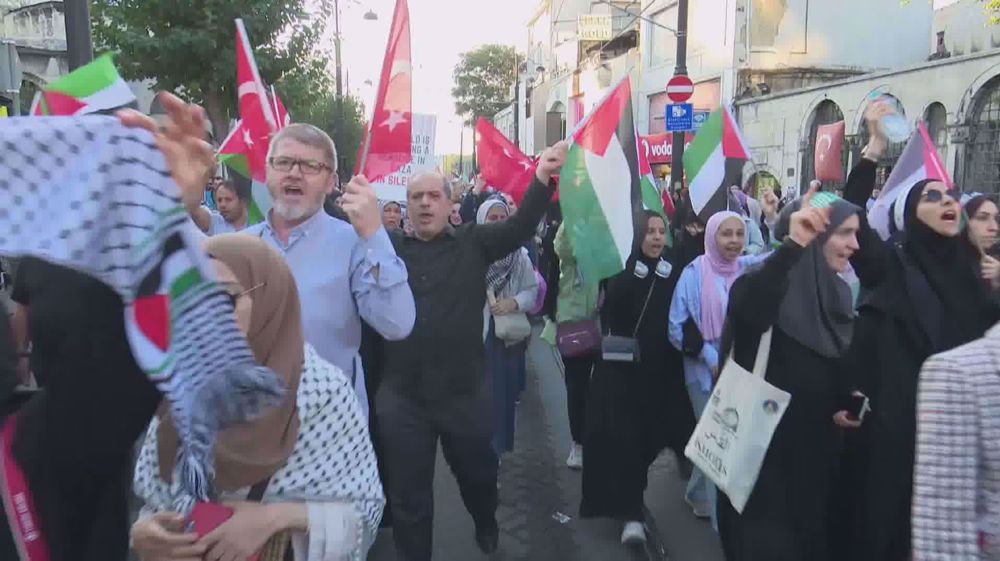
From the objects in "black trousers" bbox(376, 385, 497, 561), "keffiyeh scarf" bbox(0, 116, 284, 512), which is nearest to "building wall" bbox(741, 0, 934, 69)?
"black trousers" bbox(376, 385, 497, 561)

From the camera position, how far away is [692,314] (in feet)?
15.4

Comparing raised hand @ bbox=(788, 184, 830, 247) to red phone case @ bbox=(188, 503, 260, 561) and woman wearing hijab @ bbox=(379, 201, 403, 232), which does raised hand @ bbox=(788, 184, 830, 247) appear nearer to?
red phone case @ bbox=(188, 503, 260, 561)

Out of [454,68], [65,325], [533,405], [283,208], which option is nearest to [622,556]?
[283,208]

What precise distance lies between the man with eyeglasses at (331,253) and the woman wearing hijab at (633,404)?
1.94 m

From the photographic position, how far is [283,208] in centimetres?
317

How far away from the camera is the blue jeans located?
4715 mm

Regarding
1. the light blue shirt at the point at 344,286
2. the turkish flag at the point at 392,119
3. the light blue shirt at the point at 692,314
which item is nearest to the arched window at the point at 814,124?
the light blue shirt at the point at 692,314

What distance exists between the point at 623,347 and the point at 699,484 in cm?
100

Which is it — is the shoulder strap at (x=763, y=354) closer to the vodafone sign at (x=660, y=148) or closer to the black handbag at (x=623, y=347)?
the black handbag at (x=623, y=347)

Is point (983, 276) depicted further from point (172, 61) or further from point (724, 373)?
point (172, 61)

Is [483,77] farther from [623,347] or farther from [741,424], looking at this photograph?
[741,424]

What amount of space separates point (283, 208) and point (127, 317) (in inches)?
75.8

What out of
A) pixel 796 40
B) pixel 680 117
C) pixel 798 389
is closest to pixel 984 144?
pixel 680 117

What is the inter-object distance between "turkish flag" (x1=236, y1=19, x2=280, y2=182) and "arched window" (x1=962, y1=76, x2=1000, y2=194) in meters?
14.6
